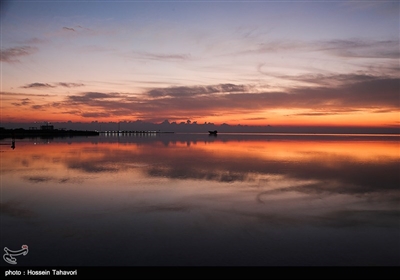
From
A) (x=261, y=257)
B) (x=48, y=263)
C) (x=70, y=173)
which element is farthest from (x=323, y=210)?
(x=70, y=173)

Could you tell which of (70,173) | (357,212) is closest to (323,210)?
(357,212)

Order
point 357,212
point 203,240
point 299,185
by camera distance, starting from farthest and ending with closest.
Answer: point 299,185, point 357,212, point 203,240

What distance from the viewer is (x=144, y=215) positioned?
9344mm

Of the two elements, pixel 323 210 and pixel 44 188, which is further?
pixel 44 188

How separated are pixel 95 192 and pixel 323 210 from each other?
8445 mm

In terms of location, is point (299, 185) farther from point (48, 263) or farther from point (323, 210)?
point (48, 263)

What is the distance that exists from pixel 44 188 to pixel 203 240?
871cm

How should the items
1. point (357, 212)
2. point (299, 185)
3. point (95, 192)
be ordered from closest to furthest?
point (357, 212), point (95, 192), point (299, 185)
